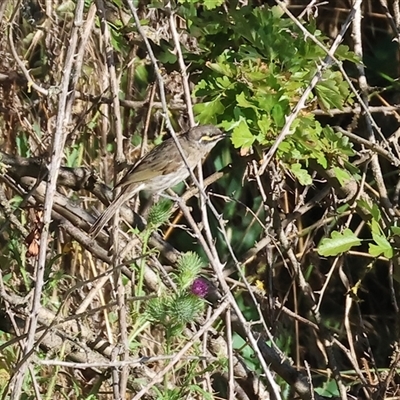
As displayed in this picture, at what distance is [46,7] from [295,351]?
2.16 meters

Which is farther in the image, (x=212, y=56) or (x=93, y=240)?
(x=93, y=240)

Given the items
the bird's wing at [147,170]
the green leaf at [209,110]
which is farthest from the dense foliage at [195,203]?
the bird's wing at [147,170]

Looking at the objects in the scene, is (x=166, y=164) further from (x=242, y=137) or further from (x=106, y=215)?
(x=242, y=137)

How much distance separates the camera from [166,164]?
4.16 m

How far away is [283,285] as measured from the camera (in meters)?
4.90

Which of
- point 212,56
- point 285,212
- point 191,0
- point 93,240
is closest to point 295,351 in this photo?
point 285,212

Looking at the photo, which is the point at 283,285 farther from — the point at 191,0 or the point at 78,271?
the point at 191,0

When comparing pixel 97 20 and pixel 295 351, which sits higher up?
pixel 97 20

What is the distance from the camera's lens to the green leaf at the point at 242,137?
8.56 feet

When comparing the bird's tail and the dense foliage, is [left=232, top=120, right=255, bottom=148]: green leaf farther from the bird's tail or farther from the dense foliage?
the bird's tail

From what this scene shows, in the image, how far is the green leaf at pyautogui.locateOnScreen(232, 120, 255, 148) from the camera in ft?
8.56

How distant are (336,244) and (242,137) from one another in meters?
0.49

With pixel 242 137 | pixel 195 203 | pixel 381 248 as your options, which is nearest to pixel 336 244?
pixel 381 248

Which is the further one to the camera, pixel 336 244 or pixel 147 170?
pixel 147 170
